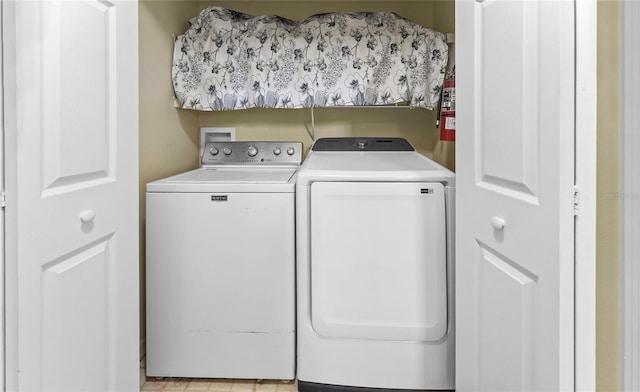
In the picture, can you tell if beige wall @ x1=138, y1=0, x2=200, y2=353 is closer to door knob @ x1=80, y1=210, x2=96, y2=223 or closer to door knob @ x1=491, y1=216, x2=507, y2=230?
door knob @ x1=80, y1=210, x2=96, y2=223

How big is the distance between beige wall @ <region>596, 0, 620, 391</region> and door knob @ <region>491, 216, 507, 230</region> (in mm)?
254

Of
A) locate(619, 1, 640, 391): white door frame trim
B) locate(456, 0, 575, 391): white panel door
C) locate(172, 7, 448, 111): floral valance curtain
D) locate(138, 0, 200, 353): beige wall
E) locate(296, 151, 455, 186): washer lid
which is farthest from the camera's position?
locate(172, 7, 448, 111): floral valance curtain

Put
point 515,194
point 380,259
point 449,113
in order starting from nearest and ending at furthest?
point 515,194, point 380,259, point 449,113

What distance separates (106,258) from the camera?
1.28 m

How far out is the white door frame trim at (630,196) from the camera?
30.1 inches

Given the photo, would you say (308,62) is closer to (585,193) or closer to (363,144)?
(363,144)

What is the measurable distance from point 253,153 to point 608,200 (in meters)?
2.04

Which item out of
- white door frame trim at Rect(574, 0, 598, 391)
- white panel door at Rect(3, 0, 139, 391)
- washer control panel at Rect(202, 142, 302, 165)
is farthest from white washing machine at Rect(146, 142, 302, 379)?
white door frame trim at Rect(574, 0, 598, 391)

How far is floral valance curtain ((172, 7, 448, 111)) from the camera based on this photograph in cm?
249

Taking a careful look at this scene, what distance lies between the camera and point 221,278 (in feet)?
6.24

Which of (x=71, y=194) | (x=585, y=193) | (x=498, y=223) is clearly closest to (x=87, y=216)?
(x=71, y=194)

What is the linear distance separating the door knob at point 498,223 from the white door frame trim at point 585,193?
A: 238 mm

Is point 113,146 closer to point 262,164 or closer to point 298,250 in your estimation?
point 298,250

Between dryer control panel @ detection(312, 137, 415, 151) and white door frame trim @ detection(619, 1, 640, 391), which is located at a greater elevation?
dryer control panel @ detection(312, 137, 415, 151)
